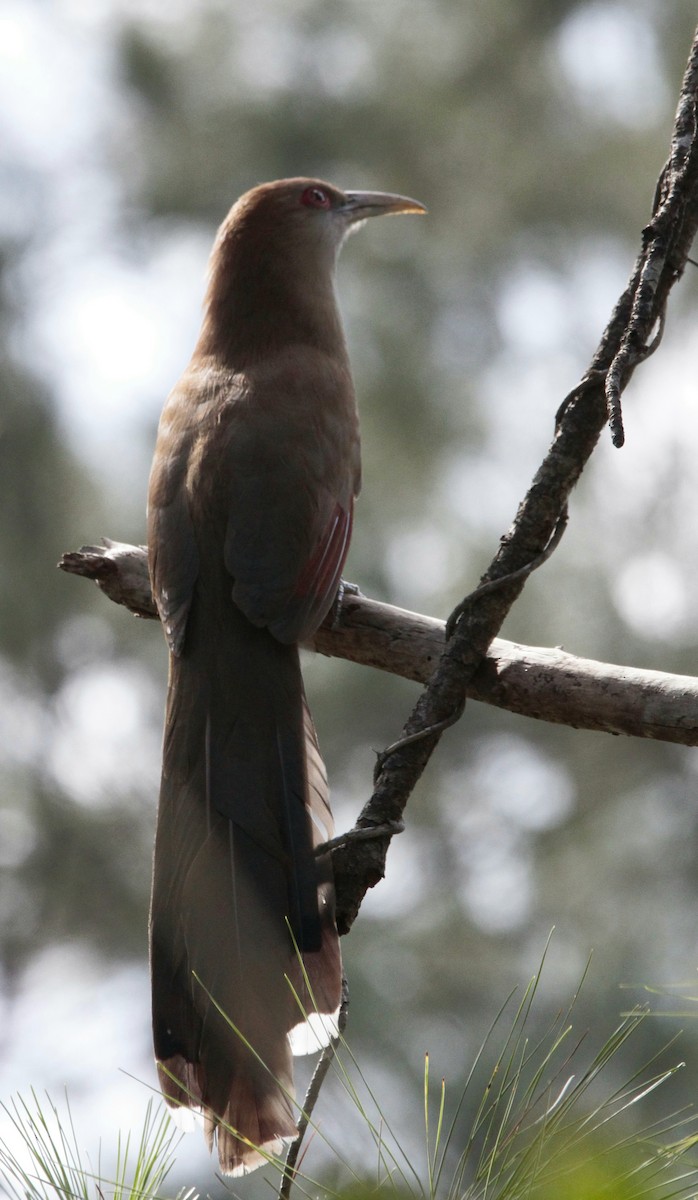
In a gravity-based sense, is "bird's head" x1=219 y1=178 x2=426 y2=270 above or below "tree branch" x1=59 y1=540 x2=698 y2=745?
above

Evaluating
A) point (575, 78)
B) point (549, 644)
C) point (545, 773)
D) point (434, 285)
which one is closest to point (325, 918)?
point (549, 644)

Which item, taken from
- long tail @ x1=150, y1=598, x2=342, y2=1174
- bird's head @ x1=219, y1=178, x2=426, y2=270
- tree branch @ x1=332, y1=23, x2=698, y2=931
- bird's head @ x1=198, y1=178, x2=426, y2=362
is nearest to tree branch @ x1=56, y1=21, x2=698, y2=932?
tree branch @ x1=332, y1=23, x2=698, y2=931

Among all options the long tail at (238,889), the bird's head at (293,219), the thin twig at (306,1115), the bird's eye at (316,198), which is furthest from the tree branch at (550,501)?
the bird's eye at (316,198)

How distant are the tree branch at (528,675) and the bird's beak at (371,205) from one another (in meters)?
1.44

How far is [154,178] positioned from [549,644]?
3.25 m

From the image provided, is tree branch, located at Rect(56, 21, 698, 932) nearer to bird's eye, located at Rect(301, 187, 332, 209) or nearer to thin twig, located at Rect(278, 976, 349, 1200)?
thin twig, located at Rect(278, 976, 349, 1200)

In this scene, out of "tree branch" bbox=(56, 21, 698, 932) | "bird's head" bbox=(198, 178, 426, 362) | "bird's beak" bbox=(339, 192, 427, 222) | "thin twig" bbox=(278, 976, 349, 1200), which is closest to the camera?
"thin twig" bbox=(278, 976, 349, 1200)

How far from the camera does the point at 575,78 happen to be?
6.82 meters

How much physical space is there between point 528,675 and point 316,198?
187cm

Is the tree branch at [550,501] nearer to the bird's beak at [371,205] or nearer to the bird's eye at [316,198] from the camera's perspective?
the bird's eye at [316,198]

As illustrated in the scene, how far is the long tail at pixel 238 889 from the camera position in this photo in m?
1.70

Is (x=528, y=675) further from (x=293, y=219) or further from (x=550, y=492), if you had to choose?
(x=293, y=219)

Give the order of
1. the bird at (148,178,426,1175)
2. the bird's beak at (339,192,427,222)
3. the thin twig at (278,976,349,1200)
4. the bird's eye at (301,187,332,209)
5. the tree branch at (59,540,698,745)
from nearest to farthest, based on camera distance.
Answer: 1. the thin twig at (278,976,349,1200)
2. the bird at (148,178,426,1175)
3. the tree branch at (59,540,698,745)
4. the bird's eye at (301,187,332,209)
5. the bird's beak at (339,192,427,222)

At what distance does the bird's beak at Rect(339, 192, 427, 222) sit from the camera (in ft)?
11.8
